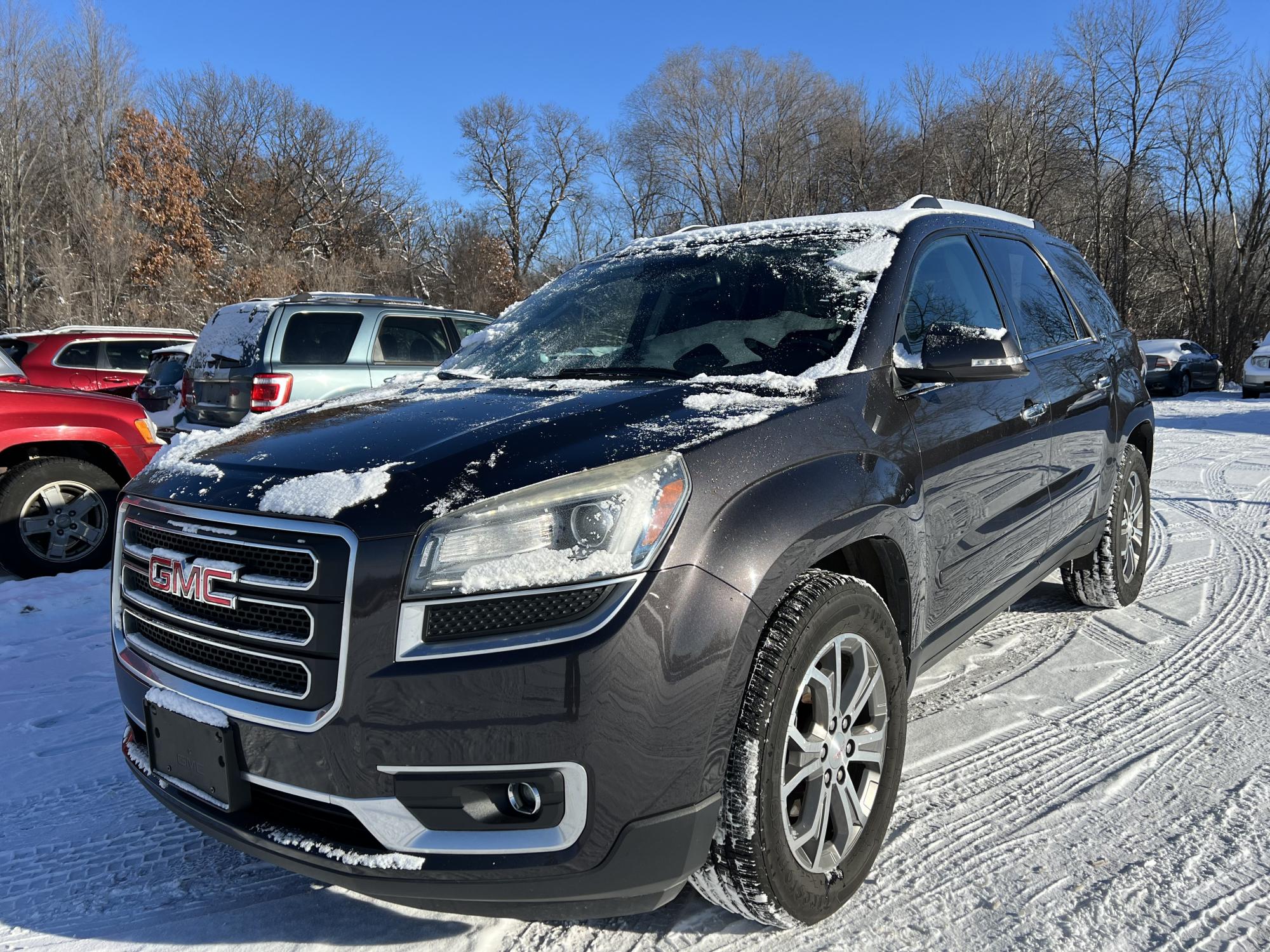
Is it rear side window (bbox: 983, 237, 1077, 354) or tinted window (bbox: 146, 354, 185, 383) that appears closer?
rear side window (bbox: 983, 237, 1077, 354)

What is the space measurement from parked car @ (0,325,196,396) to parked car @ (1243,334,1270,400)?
23331 mm

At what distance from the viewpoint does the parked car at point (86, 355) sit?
37.8 ft

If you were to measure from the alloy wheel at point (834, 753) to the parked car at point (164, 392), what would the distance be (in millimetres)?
8495

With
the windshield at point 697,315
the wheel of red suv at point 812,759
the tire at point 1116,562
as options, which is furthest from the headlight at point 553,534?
the tire at point 1116,562

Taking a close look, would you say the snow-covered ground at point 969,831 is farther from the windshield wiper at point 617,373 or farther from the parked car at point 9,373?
the parked car at point 9,373

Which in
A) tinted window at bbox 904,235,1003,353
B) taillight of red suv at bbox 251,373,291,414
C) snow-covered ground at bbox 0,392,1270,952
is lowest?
snow-covered ground at bbox 0,392,1270,952

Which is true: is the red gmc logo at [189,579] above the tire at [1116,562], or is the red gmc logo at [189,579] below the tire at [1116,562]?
above

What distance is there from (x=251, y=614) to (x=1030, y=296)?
10.7ft

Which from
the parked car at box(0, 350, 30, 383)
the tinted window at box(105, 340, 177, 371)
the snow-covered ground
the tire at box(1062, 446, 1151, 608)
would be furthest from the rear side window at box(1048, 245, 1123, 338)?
the tinted window at box(105, 340, 177, 371)

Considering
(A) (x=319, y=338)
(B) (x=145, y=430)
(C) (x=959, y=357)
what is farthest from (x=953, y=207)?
(A) (x=319, y=338)

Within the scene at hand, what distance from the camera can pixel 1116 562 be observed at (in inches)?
177

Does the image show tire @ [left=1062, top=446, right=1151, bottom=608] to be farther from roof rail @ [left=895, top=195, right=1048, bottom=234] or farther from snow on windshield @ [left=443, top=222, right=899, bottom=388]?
snow on windshield @ [left=443, top=222, right=899, bottom=388]

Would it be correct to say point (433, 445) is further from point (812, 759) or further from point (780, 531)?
point (812, 759)

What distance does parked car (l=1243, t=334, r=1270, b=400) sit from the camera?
20.9 m
